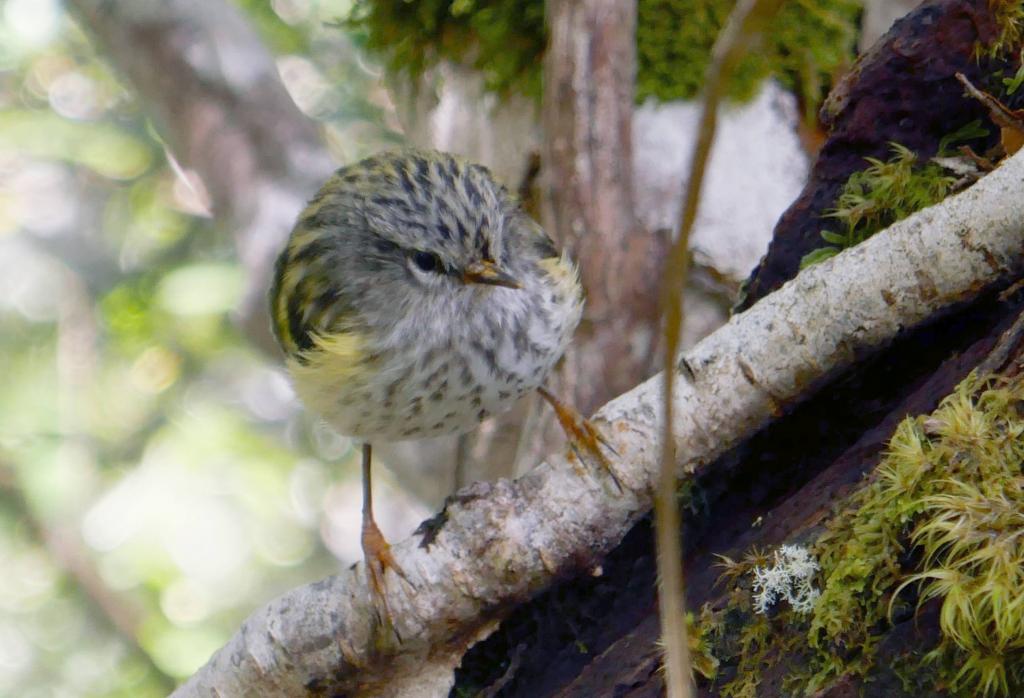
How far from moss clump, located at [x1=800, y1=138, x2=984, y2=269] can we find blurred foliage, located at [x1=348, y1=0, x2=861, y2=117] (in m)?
1.11

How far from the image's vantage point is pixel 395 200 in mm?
2658

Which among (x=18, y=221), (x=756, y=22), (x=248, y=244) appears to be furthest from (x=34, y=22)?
(x=756, y=22)

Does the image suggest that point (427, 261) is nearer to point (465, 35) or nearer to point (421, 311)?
A: point (421, 311)

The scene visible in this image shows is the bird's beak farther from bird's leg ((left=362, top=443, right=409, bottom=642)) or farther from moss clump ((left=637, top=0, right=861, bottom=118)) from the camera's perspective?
moss clump ((left=637, top=0, right=861, bottom=118))

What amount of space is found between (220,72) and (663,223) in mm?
1993

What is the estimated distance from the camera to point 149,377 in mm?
6137

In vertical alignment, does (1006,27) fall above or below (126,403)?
below

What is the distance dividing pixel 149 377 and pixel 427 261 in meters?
4.01

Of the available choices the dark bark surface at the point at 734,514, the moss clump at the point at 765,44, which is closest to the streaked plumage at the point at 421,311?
the dark bark surface at the point at 734,514

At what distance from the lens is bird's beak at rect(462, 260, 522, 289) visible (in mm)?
2467

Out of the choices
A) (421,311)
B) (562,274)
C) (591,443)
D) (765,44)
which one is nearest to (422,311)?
(421,311)

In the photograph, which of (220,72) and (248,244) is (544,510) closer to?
(248,244)


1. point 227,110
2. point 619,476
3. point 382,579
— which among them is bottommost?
point 619,476

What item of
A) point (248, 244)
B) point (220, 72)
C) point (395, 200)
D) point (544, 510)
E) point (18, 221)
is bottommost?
point (544, 510)
